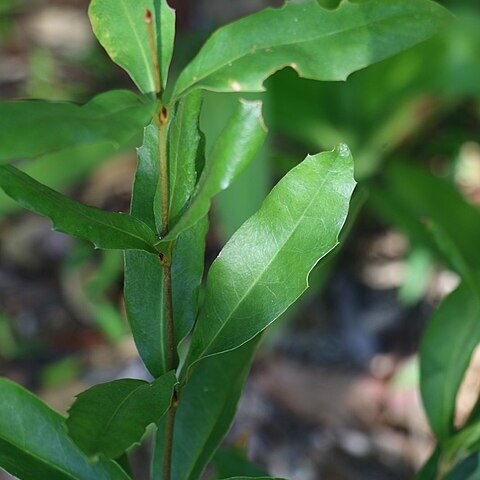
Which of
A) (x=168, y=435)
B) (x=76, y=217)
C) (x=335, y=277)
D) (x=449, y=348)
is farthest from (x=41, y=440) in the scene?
(x=335, y=277)

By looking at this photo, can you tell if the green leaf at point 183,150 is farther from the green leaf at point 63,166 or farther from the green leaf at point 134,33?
the green leaf at point 63,166

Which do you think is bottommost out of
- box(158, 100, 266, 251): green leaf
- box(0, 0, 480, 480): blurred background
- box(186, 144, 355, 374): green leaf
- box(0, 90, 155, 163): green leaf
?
box(0, 0, 480, 480): blurred background

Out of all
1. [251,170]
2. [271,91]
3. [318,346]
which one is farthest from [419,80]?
[318,346]

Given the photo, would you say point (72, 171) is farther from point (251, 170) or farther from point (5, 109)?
point (5, 109)

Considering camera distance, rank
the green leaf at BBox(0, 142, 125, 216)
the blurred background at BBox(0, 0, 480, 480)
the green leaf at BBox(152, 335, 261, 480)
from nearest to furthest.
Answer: the green leaf at BBox(152, 335, 261, 480) → the blurred background at BBox(0, 0, 480, 480) → the green leaf at BBox(0, 142, 125, 216)

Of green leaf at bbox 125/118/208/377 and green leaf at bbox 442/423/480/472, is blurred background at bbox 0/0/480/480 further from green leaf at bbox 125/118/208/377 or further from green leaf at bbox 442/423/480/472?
green leaf at bbox 125/118/208/377

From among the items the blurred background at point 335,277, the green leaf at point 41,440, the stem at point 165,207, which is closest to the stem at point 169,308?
the stem at point 165,207

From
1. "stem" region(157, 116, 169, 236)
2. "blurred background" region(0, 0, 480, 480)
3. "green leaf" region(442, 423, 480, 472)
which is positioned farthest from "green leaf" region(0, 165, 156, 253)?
"blurred background" region(0, 0, 480, 480)
